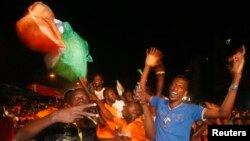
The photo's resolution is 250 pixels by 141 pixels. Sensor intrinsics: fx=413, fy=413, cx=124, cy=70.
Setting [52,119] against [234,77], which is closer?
[52,119]

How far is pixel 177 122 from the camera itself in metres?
4.94

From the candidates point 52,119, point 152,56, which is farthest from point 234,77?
point 52,119

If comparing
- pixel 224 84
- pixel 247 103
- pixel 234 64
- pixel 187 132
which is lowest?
pixel 187 132

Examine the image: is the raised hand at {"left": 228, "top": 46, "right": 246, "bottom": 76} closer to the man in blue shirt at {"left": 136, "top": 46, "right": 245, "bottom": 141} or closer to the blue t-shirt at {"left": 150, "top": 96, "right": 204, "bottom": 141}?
the man in blue shirt at {"left": 136, "top": 46, "right": 245, "bottom": 141}

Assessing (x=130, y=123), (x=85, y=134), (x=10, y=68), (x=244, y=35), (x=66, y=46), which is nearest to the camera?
(x=85, y=134)

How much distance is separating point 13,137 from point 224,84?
33.9 metres

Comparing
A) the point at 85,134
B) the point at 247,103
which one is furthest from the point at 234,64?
the point at 247,103

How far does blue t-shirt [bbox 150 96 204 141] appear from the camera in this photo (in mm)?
4914

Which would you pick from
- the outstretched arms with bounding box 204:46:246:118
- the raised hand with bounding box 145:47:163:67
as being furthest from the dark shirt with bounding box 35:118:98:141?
the raised hand with bounding box 145:47:163:67

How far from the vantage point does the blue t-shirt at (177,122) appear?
16.1 feet

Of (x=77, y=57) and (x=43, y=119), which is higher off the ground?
(x=77, y=57)

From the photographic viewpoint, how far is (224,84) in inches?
1421

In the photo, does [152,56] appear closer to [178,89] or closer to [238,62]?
[178,89]

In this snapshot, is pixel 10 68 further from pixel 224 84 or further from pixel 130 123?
pixel 130 123
